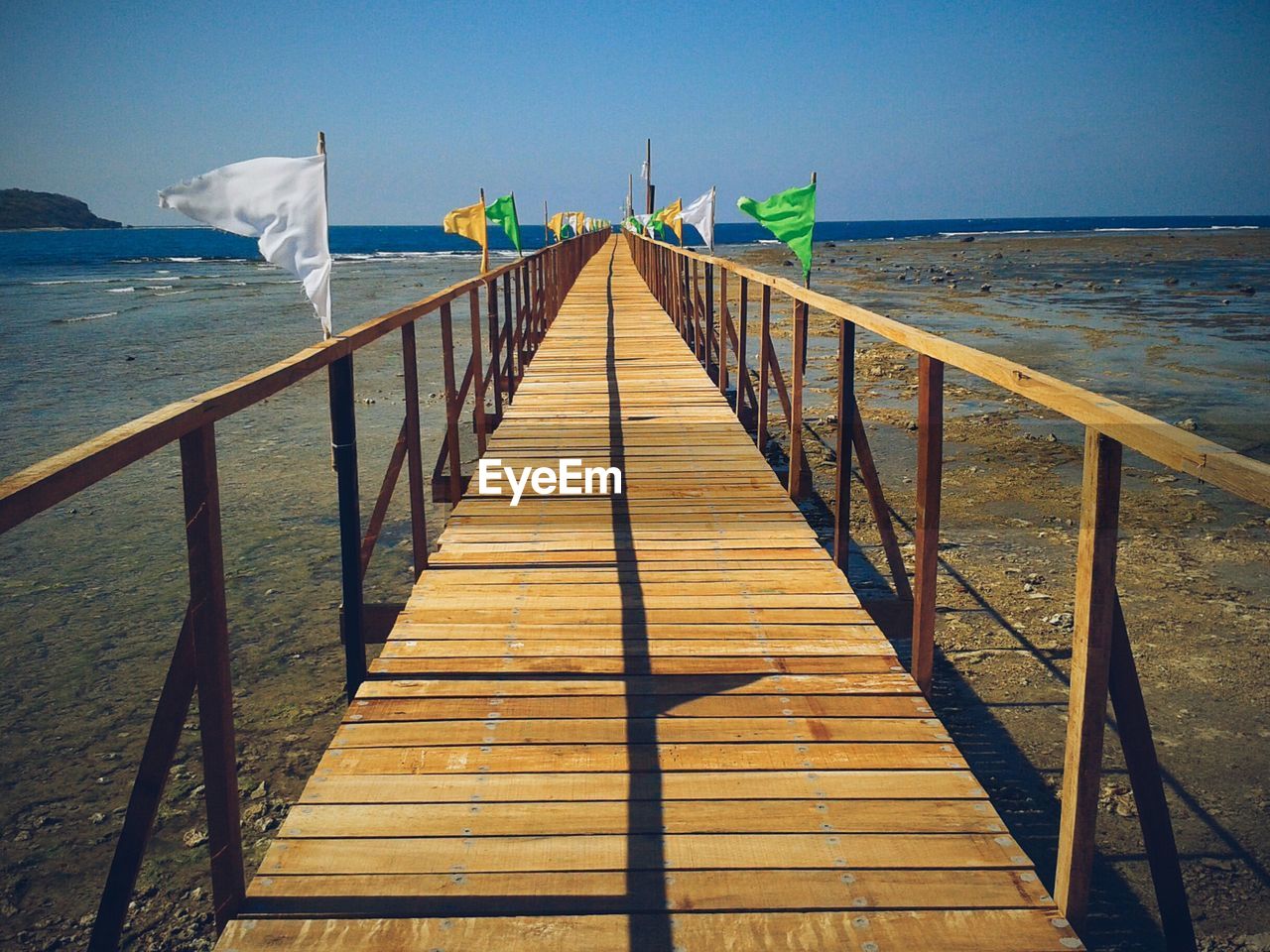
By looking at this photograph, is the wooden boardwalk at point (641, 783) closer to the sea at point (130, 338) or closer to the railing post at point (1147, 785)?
the railing post at point (1147, 785)

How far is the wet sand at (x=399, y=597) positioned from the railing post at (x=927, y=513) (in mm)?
716

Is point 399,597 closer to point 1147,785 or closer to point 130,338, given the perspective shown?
point 1147,785

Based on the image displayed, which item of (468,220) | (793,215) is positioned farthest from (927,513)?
(468,220)

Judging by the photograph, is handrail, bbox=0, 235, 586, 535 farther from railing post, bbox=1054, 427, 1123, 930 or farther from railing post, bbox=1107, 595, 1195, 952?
railing post, bbox=1107, 595, 1195, 952

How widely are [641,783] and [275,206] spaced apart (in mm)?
2060

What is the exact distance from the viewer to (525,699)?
10.3ft

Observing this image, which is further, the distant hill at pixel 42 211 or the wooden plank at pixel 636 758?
the distant hill at pixel 42 211

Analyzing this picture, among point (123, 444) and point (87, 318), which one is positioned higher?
point (123, 444)

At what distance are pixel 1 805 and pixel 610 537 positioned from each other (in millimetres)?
2588

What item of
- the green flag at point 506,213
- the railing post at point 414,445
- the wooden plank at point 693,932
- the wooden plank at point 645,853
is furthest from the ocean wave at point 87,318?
the wooden plank at point 693,932

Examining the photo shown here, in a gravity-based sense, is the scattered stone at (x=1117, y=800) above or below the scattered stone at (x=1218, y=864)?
above

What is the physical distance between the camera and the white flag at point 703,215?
1313 cm

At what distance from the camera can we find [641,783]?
2.64 metres

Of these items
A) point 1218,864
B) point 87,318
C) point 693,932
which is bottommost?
point 1218,864
